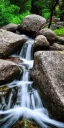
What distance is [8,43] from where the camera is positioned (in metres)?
10.9

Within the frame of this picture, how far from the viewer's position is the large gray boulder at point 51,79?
732 centimetres

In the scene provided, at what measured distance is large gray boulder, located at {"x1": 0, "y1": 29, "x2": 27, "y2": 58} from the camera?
35.4 ft

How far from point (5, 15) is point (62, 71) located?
9222mm

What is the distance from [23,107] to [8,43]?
375cm

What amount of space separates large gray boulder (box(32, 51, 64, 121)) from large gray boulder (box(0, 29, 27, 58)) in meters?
2.34

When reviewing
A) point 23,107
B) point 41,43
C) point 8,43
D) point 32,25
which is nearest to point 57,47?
point 41,43

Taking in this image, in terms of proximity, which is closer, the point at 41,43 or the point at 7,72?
the point at 7,72

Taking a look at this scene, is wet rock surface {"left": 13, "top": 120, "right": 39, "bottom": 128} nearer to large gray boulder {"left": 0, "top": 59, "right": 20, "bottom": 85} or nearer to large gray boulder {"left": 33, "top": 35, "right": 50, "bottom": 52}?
large gray boulder {"left": 0, "top": 59, "right": 20, "bottom": 85}

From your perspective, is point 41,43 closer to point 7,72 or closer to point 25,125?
point 7,72

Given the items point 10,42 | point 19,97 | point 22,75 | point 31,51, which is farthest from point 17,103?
point 31,51

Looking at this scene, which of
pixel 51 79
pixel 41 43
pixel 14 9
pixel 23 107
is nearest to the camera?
pixel 51 79

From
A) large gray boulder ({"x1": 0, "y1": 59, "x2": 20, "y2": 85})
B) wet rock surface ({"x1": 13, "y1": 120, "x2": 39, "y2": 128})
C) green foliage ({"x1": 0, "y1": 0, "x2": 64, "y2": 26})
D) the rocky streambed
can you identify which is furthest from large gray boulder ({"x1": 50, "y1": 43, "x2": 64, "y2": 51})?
wet rock surface ({"x1": 13, "y1": 120, "x2": 39, "y2": 128})

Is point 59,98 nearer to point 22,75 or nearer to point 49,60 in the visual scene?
point 49,60

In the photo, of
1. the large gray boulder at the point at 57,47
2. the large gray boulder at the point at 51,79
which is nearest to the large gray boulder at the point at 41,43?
the large gray boulder at the point at 57,47
